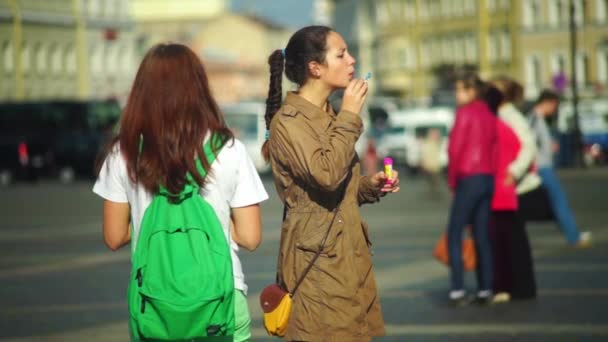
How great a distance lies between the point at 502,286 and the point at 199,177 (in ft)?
24.4

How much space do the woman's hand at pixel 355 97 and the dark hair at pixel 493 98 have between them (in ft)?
20.7

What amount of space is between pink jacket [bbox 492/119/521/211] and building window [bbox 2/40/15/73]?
7217cm

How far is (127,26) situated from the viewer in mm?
104125

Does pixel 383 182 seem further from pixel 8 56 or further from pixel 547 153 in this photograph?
pixel 8 56

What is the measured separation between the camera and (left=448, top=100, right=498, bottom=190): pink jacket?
12.1 m

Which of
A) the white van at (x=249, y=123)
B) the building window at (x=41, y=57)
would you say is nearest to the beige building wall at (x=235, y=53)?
the building window at (x=41, y=57)

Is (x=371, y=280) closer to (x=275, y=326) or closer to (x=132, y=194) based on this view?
(x=275, y=326)

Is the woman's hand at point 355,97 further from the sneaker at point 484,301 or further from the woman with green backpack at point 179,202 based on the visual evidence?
the sneaker at point 484,301

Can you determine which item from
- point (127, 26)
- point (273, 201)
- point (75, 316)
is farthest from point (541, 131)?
point (127, 26)

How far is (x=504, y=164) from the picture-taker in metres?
12.9

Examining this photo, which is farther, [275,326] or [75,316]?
[75,316]

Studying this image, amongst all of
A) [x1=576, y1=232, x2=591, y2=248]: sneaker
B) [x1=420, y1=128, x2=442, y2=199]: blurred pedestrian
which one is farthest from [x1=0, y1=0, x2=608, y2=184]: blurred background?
[x1=576, y1=232, x2=591, y2=248]: sneaker

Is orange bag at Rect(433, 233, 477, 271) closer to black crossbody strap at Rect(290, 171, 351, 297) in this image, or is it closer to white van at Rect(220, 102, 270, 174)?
black crossbody strap at Rect(290, 171, 351, 297)

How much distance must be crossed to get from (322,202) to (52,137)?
156 ft
